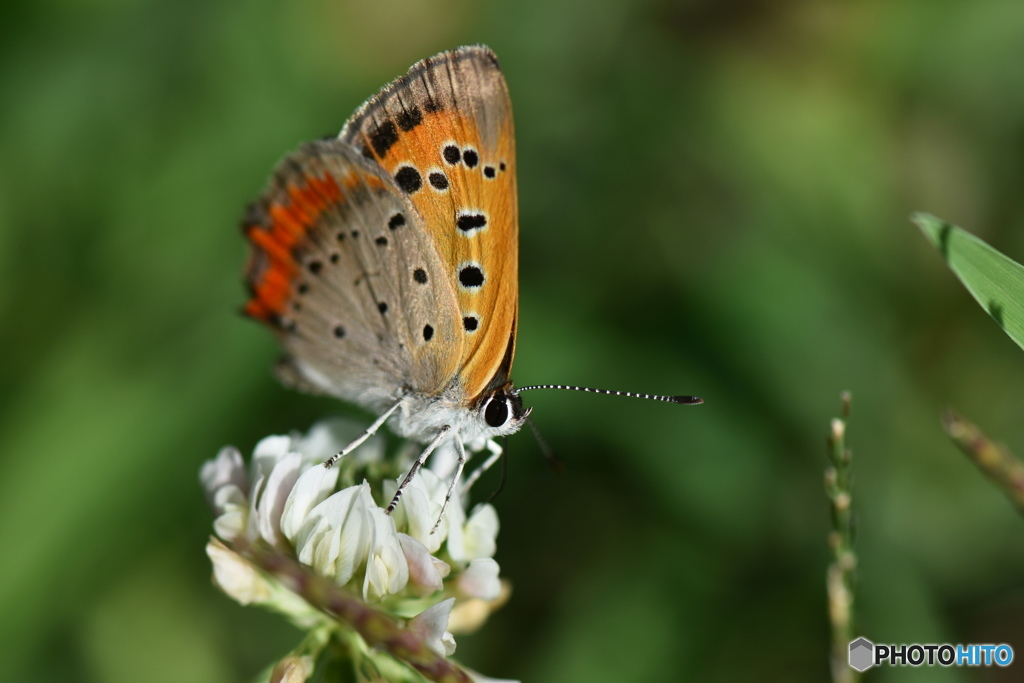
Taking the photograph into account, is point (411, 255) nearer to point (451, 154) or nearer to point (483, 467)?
point (451, 154)

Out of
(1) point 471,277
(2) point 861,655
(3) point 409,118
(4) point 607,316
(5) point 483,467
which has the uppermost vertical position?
(3) point 409,118

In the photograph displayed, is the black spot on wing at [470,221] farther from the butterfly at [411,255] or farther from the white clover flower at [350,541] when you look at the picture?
the white clover flower at [350,541]

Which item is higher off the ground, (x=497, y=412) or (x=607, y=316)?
(x=497, y=412)

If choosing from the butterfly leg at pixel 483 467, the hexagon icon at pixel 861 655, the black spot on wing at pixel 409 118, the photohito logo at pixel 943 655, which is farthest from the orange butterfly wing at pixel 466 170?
the photohito logo at pixel 943 655

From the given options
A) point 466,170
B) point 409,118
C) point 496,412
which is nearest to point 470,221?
point 466,170

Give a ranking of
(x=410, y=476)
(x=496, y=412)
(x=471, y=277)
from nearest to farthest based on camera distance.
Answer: (x=410, y=476), (x=496, y=412), (x=471, y=277)

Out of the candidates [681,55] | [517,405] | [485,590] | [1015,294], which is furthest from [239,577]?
[681,55]

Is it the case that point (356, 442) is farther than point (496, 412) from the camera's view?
No

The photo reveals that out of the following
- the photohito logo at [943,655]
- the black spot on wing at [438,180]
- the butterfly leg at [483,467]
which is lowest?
the photohito logo at [943,655]
